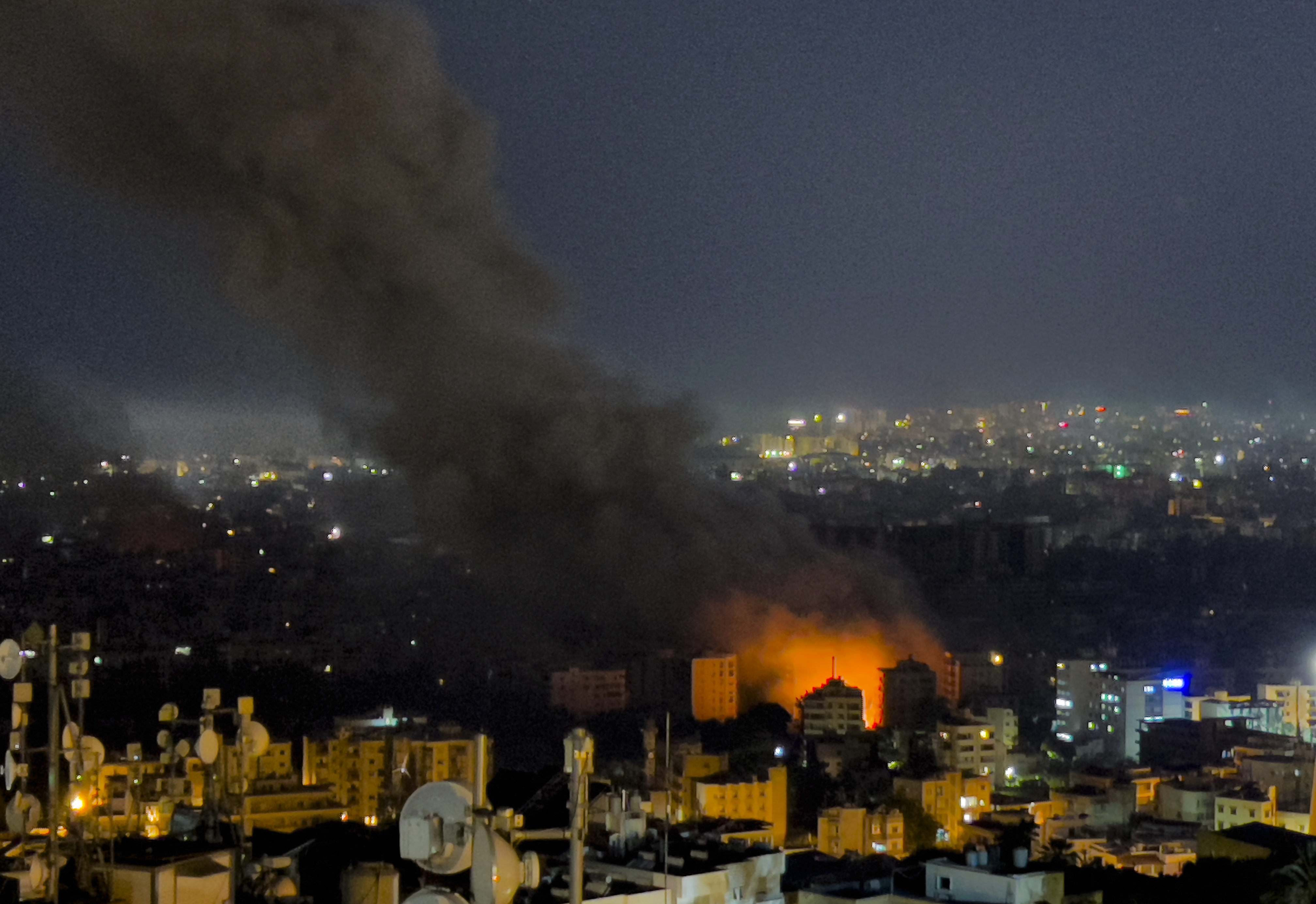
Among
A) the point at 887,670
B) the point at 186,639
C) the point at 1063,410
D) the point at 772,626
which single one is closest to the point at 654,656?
the point at 772,626

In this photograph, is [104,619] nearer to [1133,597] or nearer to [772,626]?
[772,626]

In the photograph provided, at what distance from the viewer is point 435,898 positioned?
277cm

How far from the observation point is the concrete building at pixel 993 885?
773cm

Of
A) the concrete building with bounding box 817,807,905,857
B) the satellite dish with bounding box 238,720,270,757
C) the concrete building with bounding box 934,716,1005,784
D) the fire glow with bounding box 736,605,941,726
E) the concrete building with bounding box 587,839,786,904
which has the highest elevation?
the satellite dish with bounding box 238,720,270,757

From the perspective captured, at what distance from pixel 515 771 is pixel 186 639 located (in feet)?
28.9

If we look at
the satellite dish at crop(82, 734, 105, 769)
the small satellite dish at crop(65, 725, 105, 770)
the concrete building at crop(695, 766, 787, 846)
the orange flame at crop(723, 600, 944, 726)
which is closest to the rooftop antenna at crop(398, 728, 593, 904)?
the small satellite dish at crop(65, 725, 105, 770)

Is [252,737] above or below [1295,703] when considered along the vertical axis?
above

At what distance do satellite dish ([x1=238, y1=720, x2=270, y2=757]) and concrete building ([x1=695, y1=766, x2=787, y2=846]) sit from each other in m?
7.56

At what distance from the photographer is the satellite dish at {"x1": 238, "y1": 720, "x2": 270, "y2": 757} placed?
4926mm

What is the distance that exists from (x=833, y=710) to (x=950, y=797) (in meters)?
3.65

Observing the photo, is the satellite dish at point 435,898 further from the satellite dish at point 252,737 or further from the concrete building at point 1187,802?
the concrete building at point 1187,802

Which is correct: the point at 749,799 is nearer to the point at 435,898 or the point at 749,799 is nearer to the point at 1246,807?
the point at 1246,807

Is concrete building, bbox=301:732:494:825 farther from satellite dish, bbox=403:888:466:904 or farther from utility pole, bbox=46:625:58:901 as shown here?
satellite dish, bbox=403:888:466:904

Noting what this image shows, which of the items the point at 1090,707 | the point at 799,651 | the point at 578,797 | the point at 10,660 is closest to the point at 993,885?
the point at 10,660
